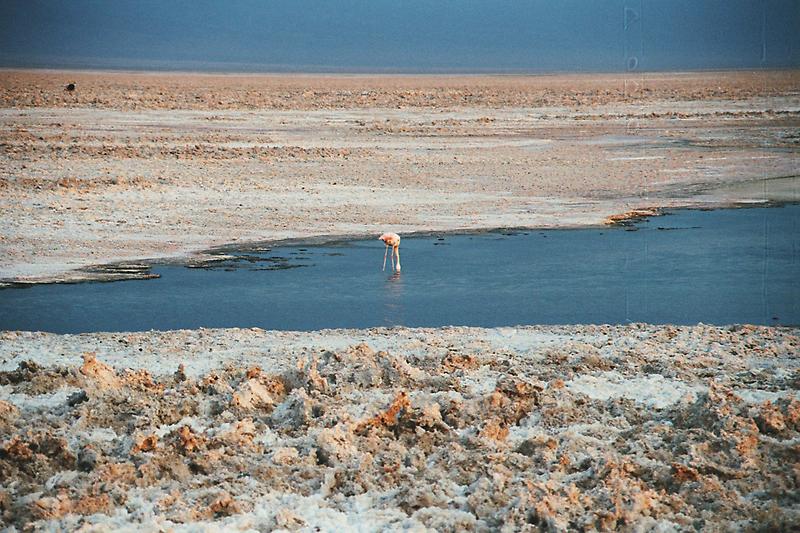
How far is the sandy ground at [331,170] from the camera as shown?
1317 centimetres

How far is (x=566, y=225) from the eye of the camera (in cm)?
1369

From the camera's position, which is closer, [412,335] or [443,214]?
[412,335]

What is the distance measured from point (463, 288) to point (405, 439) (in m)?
4.84

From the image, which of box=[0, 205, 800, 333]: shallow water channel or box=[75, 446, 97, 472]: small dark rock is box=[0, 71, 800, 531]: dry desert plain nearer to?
box=[75, 446, 97, 472]: small dark rock

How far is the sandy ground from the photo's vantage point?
43.2ft

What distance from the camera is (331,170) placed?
18.4 metres

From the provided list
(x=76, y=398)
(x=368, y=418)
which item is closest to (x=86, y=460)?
(x=76, y=398)

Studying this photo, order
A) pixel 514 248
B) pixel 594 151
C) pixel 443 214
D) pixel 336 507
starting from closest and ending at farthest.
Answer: pixel 336 507 < pixel 514 248 < pixel 443 214 < pixel 594 151

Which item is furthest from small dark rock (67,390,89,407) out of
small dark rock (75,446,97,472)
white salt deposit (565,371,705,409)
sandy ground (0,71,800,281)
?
sandy ground (0,71,800,281)

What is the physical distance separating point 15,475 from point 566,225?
971 cm

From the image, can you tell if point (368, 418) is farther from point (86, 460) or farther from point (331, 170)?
point (331, 170)

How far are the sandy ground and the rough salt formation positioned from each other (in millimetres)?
4913

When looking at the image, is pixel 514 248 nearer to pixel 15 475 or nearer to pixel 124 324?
pixel 124 324

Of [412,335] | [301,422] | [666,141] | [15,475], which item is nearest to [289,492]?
[301,422]
